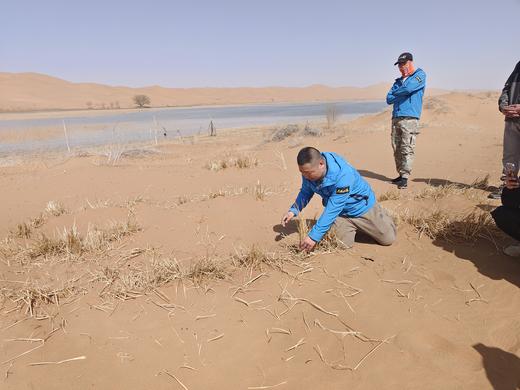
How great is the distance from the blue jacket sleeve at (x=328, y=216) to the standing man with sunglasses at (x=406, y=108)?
2.93m

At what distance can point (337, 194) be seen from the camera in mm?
3094

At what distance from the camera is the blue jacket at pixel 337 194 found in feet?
9.95

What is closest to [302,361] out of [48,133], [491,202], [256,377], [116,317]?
[256,377]

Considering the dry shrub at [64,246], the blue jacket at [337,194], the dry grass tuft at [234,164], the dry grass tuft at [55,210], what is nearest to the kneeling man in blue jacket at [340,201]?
the blue jacket at [337,194]

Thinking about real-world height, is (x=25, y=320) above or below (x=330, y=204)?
below

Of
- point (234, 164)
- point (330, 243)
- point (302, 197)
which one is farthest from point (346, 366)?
point (234, 164)

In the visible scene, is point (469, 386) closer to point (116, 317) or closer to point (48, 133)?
point (116, 317)

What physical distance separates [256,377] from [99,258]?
1934mm

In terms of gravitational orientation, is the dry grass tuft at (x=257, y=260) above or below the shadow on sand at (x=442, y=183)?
above

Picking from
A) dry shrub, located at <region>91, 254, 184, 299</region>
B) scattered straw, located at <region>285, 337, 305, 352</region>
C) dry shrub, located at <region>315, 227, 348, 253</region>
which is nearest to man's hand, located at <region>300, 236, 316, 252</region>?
dry shrub, located at <region>315, 227, 348, 253</region>

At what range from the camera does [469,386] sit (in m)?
1.95

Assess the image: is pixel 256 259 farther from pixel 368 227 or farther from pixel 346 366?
pixel 346 366

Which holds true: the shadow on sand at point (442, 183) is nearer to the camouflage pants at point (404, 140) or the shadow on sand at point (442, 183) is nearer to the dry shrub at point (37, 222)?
the camouflage pants at point (404, 140)

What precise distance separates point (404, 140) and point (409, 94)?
657mm
